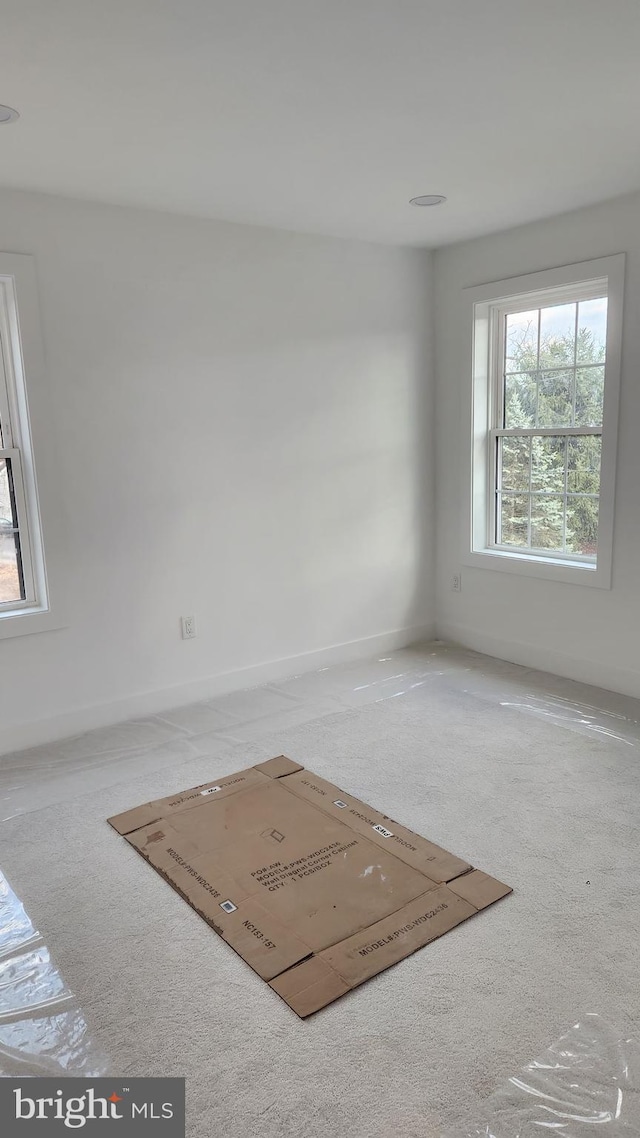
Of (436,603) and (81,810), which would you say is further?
(436,603)

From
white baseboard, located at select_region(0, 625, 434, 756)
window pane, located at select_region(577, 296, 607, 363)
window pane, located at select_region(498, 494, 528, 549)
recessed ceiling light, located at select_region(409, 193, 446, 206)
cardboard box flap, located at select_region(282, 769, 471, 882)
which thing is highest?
recessed ceiling light, located at select_region(409, 193, 446, 206)

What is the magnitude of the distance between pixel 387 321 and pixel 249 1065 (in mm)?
3711

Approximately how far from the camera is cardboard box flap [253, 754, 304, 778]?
2.95 m

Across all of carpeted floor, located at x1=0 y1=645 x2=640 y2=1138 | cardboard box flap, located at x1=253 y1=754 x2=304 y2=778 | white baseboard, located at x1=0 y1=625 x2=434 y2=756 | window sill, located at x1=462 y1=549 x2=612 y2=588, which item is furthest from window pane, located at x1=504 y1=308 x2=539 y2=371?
cardboard box flap, located at x1=253 y1=754 x2=304 y2=778

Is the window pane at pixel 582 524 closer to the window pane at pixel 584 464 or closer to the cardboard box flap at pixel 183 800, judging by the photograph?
the window pane at pixel 584 464

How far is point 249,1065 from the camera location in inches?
63.9

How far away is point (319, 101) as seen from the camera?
88.7 inches

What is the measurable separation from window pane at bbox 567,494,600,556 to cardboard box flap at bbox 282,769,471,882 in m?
1.97

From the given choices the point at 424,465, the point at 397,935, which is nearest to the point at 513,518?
the point at 424,465

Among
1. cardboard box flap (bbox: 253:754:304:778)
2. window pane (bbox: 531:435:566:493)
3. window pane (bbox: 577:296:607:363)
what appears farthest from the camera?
window pane (bbox: 531:435:566:493)

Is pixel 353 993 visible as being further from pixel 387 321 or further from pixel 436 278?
pixel 436 278

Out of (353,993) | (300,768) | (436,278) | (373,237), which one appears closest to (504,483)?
(436,278)

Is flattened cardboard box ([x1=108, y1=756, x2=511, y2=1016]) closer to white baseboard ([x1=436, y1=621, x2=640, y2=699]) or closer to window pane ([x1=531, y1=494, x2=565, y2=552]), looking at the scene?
white baseboard ([x1=436, y1=621, x2=640, y2=699])

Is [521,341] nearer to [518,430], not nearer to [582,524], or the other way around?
[518,430]
